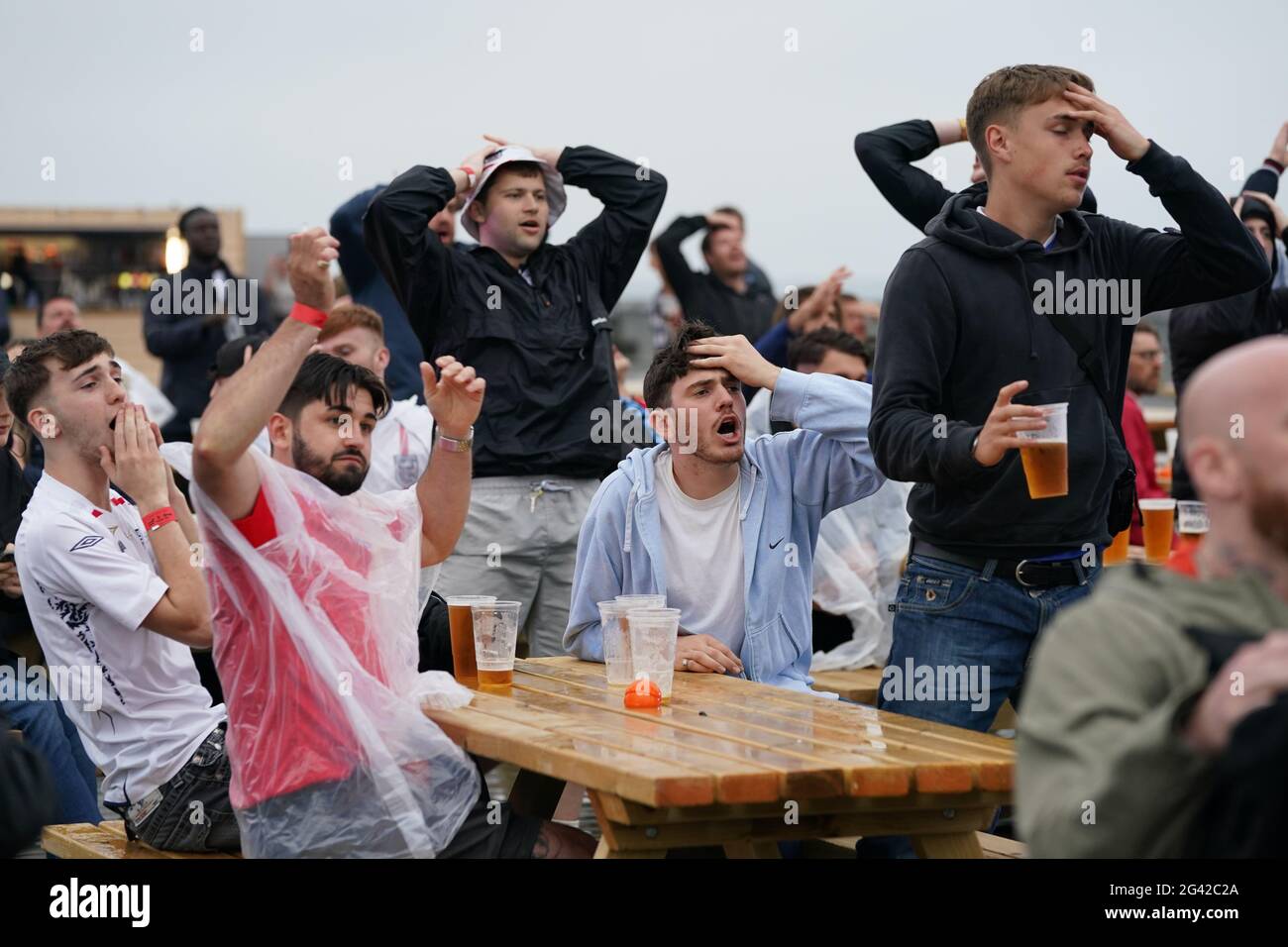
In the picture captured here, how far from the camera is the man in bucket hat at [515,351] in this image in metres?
5.72

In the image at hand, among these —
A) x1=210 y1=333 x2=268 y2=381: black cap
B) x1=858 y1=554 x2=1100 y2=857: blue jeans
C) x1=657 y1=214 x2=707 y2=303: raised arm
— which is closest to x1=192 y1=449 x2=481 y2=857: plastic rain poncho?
x1=858 y1=554 x2=1100 y2=857: blue jeans

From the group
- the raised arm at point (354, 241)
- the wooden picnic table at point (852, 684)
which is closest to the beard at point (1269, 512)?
the wooden picnic table at point (852, 684)

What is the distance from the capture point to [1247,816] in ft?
6.49

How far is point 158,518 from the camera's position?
4172 millimetres

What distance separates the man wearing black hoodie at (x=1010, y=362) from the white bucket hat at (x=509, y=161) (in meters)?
2.33

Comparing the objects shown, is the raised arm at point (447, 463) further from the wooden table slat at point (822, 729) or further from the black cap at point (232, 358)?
the black cap at point (232, 358)

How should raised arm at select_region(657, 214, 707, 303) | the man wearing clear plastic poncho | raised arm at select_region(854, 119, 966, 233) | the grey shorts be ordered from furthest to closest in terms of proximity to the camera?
raised arm at select_region(657, 214, 707, 303), the grey shorts, raised arm at select_region(854, 119, 966, 233), the man wearing clear plastic poncho

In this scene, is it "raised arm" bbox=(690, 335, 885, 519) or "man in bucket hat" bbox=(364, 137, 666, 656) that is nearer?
"raised arm" bbox=(690, 335, 885, 519)

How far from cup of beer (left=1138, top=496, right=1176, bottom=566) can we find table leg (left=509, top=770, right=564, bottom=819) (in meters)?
2.86

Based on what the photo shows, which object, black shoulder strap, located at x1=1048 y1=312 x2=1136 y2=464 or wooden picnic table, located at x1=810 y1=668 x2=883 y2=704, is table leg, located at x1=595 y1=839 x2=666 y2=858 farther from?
wooden picnic table, located at x1=810 y1=668 x2=883 y2=704

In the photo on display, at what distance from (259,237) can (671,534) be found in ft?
68.2

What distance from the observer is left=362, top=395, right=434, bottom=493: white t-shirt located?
640 centimetres

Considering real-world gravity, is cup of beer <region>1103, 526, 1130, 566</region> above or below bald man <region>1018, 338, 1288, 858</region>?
below
